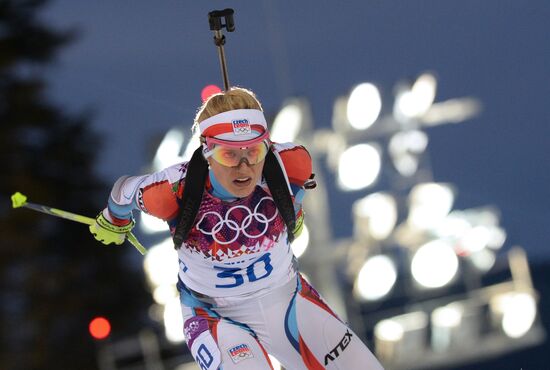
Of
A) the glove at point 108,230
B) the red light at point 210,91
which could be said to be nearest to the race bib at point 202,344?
the glove at point 108,230

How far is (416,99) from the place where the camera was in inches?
514

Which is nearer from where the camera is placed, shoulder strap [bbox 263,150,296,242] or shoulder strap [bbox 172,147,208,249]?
shoulder strap [bbox 172,147,208,249]

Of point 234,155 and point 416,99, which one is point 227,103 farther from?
point 416,99

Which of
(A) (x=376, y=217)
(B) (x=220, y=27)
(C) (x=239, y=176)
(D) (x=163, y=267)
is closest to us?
(C) (x=239, y=176)

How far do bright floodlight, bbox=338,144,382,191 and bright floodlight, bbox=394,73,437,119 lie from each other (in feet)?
1.43

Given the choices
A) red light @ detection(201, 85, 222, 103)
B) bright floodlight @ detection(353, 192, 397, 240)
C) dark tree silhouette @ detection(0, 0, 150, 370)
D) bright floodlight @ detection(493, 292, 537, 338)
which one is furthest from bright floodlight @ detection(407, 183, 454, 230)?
dark tree silhouette @ detection(0, 0, 150, 370)

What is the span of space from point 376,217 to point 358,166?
0.46 meters

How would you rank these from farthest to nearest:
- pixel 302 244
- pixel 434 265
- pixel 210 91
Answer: pixel 434 265 < pixel 302 244 < pixel 210 91

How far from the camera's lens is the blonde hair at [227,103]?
6238mm

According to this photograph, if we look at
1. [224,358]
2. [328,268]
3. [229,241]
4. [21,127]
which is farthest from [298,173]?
[21,127]

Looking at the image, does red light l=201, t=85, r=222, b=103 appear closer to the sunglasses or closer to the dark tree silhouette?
the sunglasses

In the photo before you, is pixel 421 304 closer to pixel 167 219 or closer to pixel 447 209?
pixel 447 209

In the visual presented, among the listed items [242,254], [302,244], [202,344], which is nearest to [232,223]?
[242,254]

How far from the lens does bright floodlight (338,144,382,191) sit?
42.3 ft
